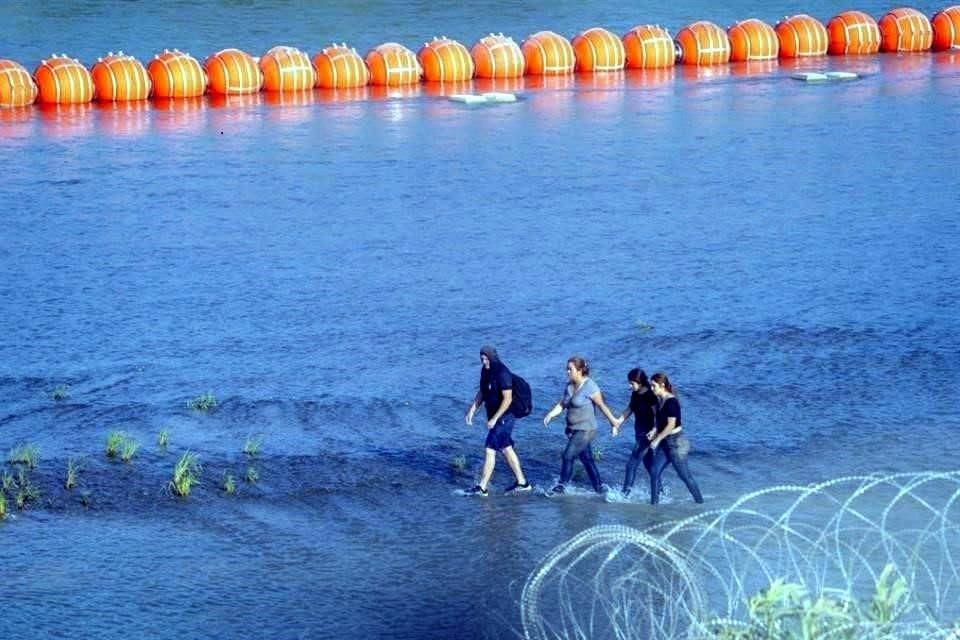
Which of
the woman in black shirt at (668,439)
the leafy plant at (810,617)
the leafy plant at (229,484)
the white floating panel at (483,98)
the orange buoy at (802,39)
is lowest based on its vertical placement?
the leafy plant at (229,484)

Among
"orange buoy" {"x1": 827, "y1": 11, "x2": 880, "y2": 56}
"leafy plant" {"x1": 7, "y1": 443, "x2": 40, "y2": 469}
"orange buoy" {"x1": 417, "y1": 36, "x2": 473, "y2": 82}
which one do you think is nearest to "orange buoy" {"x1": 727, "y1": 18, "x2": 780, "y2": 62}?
"orange buoy" {"x1": 827, "y1": 11, "x2": 880, "y2": 56}

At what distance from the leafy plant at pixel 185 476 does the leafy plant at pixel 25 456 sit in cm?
138

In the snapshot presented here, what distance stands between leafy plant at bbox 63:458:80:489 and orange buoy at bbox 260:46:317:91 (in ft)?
89.8

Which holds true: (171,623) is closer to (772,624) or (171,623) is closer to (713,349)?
(772,624)

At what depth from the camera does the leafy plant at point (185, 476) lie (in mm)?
15461

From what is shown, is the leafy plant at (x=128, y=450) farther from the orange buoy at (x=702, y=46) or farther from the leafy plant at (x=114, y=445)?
the orange buoy at (x=702, y=46)

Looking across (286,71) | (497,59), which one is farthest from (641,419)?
(497,59)

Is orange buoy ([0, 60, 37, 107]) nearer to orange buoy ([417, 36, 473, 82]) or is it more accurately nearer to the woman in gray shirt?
orange buoy ([417, 36, 473, 82])

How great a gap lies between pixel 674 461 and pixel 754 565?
164 centimetres

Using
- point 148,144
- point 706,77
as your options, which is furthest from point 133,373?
point 706,77

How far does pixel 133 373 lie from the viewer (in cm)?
1933

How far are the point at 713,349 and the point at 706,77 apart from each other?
26.1 meters

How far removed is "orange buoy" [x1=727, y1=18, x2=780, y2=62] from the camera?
4759 centimetres

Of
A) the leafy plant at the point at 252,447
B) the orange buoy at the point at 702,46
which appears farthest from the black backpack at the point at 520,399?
the orange buoy at the point at 702,46
